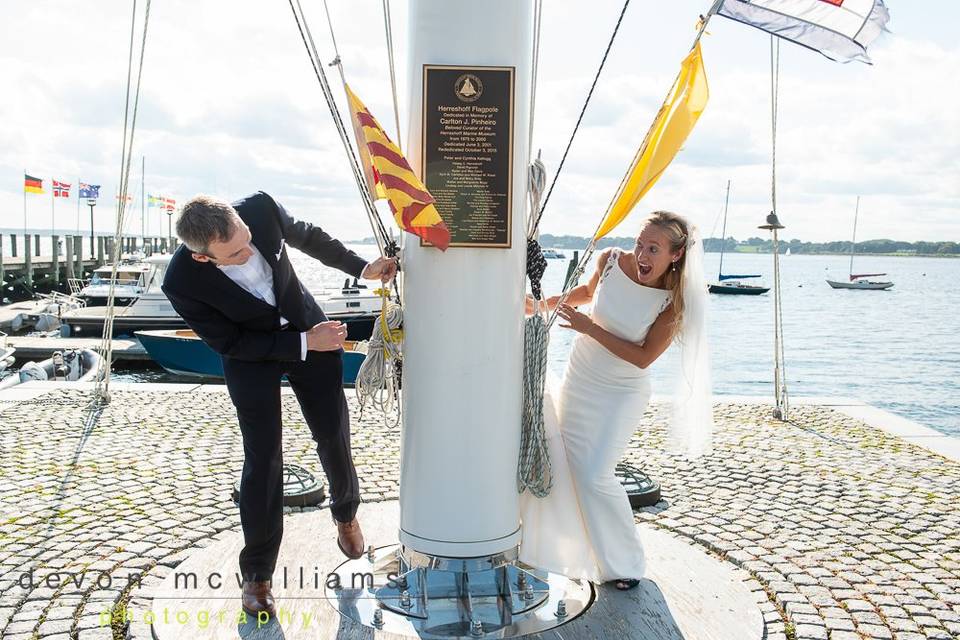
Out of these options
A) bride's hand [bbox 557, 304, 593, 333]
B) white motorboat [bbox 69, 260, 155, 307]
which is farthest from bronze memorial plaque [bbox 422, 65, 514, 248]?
white motorboat [bbox 69, 260, 155, 307]

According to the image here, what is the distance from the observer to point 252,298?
11.8 ft

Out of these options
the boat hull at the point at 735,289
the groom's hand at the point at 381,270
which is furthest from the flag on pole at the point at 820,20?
the boat hull at the point at 735,289

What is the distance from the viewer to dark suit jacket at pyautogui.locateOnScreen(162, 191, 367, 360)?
11.4 ft

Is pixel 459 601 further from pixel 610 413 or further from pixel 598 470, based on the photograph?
pixel 610 413

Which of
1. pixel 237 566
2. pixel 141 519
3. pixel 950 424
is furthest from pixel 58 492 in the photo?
pixel 950 424

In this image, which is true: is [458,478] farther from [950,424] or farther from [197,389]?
[950,424]

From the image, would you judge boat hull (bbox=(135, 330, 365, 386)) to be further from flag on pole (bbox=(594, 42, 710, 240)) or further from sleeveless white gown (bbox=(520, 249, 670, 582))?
flag on pole (bbox=(594, 42, 710, 240))

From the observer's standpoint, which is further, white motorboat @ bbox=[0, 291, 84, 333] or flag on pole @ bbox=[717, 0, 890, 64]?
white motorboat @ bbox=[0, 291, 84, 333]

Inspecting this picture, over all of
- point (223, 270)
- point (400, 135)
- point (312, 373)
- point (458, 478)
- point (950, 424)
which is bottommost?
point (950, 424)

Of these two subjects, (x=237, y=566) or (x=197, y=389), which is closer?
(x=237, y=566)

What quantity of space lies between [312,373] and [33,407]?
628 cm

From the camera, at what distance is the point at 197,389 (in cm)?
998

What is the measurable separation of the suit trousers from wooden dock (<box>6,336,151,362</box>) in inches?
749

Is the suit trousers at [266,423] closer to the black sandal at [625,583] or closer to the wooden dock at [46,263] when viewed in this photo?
the black sandal at [625,583]
